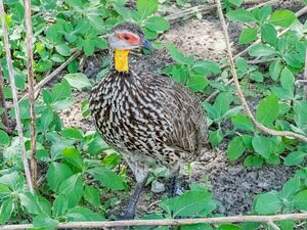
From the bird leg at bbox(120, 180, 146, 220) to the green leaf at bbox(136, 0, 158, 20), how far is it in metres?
1.19

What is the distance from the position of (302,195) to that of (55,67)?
6.48ft

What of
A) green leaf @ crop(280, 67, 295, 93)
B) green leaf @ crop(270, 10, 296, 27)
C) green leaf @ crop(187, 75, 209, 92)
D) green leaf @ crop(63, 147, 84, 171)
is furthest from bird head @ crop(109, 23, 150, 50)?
green leaf @ crop(270, 10, 296, 27)

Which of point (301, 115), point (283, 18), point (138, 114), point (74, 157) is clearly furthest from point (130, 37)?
point (283, 18)

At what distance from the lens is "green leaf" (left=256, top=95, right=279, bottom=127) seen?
4.30 m

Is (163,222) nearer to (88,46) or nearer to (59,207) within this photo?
(59,207)

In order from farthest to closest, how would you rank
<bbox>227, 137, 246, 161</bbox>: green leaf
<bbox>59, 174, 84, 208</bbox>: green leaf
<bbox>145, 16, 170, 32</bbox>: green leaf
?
Answer: <bbox>145, 16, 170, 32</bbox>: green leaf
<bbox>227, 137, 246, 161</bbox>: green leaf
<bbox>59, 174, 84, 208</bbox>: green leaf

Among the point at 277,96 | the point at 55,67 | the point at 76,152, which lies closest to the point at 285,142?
the point at 277,96

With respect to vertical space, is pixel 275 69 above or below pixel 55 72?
above

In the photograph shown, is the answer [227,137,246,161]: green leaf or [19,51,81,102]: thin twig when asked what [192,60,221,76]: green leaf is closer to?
[227,137,246,161]: green leaf

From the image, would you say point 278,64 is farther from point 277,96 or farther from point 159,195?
point 159,195

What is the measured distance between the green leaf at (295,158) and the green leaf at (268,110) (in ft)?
0.61

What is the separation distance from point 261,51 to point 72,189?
4.99 ft

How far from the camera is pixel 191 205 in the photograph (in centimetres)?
365

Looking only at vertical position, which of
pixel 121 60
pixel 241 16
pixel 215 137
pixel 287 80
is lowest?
pixel 215 137
